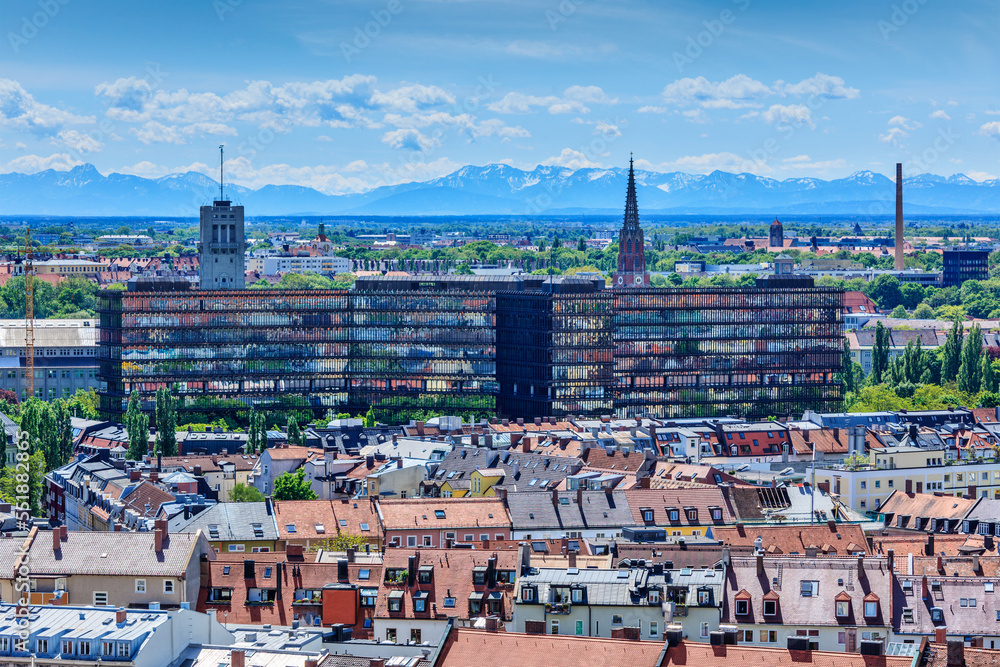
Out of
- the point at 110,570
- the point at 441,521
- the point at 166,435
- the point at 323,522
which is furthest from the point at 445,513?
the point at 166,435

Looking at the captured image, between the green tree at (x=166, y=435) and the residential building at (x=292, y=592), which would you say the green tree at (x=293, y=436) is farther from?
the residential building at (x=292, y=592)

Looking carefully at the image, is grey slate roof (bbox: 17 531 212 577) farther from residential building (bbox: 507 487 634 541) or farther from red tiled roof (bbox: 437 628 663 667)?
residential building (bbox: 507 487 634 541)

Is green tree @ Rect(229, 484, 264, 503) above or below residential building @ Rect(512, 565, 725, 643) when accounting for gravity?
below

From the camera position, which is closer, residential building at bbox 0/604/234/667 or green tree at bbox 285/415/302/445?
residential building at bbox 0/604/234/667

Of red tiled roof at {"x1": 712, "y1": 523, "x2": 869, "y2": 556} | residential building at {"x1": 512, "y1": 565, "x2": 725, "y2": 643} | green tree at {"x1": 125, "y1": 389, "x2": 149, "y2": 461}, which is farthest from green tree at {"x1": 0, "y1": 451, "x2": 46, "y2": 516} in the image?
residential building at {"x1": 512, "y1": 565, "x2": 725, "y2": 643}

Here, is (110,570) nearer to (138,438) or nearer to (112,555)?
(112,555)

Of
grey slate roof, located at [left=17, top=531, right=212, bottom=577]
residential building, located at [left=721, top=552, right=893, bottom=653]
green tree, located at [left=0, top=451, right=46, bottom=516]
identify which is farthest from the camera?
green tree, located at [left=0, top=451, right=46, bottom=516]
